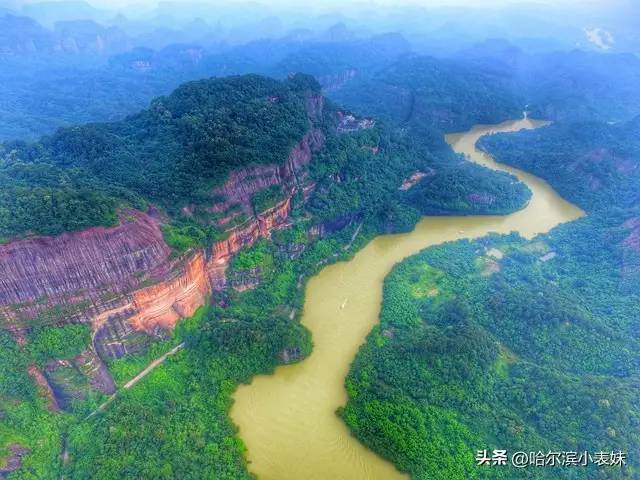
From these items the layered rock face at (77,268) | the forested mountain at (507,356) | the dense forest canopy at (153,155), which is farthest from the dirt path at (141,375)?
the forested mountain at (507,356)

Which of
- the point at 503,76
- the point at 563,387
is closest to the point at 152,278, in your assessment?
the point at 563,387

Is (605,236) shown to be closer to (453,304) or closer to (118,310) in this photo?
(453,304)

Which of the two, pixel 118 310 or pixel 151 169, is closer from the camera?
pixel 118 310

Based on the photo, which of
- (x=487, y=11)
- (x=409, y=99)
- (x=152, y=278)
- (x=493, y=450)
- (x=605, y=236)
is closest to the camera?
(x=493, y=450)

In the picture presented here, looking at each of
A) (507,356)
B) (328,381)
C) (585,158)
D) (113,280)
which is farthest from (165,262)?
(585,158)

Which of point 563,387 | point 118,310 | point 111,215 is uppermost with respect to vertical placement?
point 111,215

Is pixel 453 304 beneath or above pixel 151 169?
beneath

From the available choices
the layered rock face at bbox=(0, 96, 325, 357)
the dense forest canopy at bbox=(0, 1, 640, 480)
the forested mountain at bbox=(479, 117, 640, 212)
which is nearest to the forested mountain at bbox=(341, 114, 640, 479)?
the dense forest canopy at bbox=(0, 1, 640, 480)
